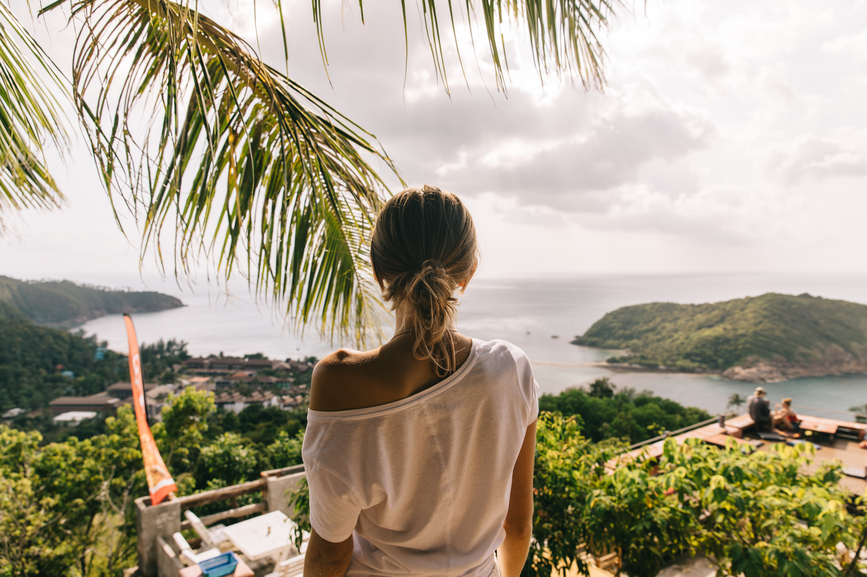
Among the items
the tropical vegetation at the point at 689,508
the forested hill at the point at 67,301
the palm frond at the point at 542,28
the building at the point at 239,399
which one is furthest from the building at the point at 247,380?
the palm frond at the point at 542,28

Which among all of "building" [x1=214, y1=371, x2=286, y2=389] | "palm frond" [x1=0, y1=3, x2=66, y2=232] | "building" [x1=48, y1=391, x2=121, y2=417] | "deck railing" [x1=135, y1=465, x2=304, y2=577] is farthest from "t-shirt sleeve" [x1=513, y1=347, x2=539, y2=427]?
"building" [x1=48, y1=391, x2=121, y2=417]

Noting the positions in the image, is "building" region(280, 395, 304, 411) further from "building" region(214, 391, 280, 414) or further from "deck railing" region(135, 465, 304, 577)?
"deck railing" region(135, 465, 304, 577)

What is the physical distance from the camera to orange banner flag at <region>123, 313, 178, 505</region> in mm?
4645

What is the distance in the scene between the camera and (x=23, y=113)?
40.3 inches

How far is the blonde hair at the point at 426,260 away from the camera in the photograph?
0.60 metres

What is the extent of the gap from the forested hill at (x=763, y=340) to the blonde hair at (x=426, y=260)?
42.2 m

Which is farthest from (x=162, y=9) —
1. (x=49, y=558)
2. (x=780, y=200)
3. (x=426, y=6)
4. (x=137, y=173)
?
(x=780, y=200)

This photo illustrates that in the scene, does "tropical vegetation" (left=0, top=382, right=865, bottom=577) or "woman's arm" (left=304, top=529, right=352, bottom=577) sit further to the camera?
"tropical vegetation" (left=0, top=382, right=865, bottom=577)

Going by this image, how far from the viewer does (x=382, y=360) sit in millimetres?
583

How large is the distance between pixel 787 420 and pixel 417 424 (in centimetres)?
917

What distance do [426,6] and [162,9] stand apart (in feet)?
2.11

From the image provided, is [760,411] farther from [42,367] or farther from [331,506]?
[42,367]

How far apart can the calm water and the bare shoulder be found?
20.0 metres

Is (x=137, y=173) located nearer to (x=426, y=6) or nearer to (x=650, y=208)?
(x=426, y=6)
